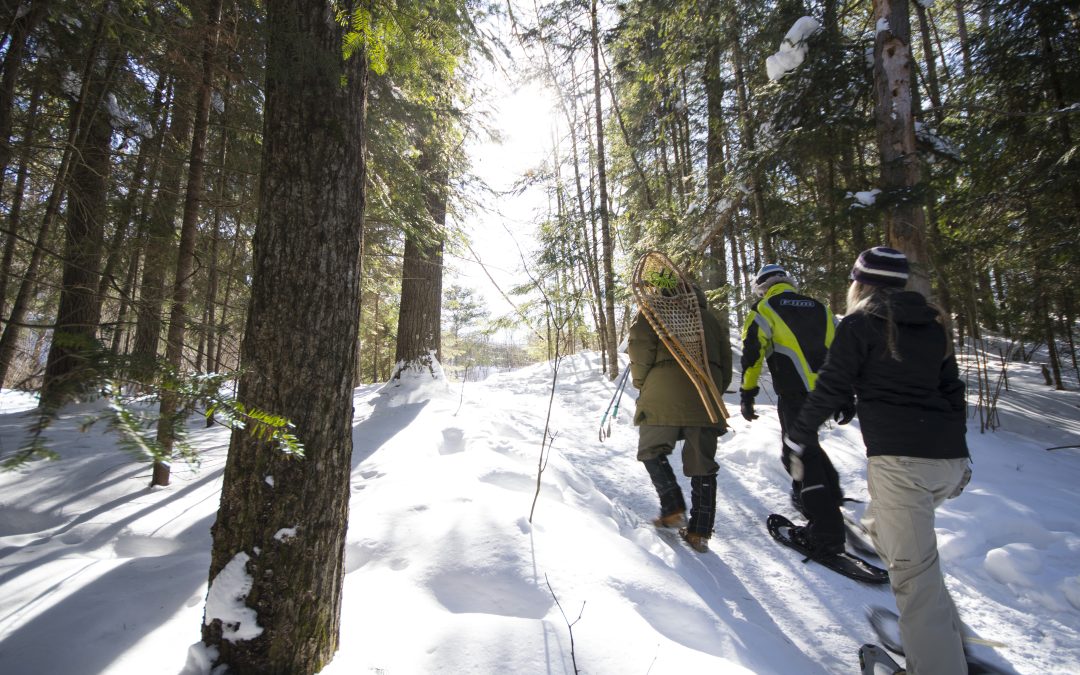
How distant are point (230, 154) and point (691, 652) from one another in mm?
5660

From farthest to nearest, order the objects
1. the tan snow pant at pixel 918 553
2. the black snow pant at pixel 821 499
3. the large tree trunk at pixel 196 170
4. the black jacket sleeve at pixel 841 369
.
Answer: the large tree trunk at pixel 196 170, the black snow pant at pixel 821 499, the black jacket sleeve at pixel 841 369, the tan snow pant at pixel 918 553

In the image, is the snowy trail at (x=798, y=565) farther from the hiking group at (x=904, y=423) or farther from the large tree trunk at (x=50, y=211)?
the large tree trunk at (x=50, y=211)

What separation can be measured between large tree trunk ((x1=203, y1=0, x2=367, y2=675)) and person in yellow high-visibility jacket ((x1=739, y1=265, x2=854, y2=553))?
10.9 ft

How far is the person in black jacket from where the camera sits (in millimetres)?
2076

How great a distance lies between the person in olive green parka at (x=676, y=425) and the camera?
11.6 feet

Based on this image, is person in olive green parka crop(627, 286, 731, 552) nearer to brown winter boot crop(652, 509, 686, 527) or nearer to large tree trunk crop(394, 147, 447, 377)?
brown winter boot crop(652, 509, 686, 527)

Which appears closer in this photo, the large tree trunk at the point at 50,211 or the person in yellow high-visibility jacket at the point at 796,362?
the large tree trunk at the point at 50,211

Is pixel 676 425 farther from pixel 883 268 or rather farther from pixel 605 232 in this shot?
pixel 605 232

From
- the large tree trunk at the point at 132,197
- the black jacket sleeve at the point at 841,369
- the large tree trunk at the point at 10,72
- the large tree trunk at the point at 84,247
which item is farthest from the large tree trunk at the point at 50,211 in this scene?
the black jacket sleeve at the point at 841,369

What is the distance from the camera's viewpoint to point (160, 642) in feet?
6.28

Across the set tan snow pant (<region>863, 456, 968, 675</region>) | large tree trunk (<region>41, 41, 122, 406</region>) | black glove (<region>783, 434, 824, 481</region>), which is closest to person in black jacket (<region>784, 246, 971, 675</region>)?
tan snow pant (<region>863, 456, 968, 675</region>)

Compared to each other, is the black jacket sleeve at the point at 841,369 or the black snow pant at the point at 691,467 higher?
the black jacket sleeve at the point at 841,369

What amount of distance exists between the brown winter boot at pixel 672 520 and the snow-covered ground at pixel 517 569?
9.7 inches

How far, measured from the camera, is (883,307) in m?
2.28
